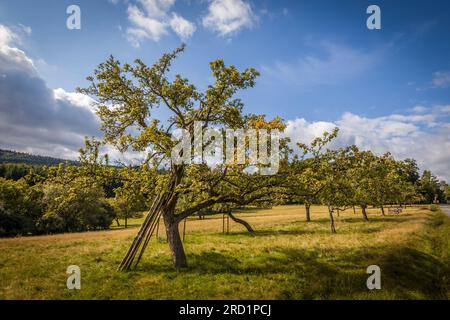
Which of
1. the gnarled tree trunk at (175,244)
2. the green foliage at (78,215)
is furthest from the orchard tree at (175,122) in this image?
the green foliage at (78,215)

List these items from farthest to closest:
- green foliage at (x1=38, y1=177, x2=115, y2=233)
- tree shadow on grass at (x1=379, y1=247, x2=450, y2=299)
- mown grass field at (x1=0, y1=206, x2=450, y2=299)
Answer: green foliage at (x1=38, y1=177, x2=115, y2=233)
tree shadow on grass at (x1=379, y1=247, x2=450, y2=299)
mown grass field at (x1=0, y1=206, x2=450, y2=299)

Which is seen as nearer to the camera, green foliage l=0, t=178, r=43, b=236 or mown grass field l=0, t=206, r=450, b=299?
mown grass field l=0, t=206, r=450, b=299

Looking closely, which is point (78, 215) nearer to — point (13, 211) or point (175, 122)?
point (13, 211)

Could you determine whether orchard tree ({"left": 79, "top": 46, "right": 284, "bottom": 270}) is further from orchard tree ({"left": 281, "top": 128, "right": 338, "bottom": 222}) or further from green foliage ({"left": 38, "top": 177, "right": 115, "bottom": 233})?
green foliage ({"left": 38, "top": 177, "right": 115, "bottom": 233})

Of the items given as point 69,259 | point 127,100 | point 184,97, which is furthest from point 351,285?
point 69,259

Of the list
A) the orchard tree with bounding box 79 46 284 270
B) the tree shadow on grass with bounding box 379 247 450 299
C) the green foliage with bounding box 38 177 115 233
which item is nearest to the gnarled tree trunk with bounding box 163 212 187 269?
the orchard tree with bounding box 79 46 284 270

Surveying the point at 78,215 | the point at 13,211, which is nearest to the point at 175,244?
the point at 13,211

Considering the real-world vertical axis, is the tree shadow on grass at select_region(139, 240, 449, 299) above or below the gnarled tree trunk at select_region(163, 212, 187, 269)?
below

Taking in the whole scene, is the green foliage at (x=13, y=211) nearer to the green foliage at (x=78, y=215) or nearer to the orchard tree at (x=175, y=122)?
the green foliage at (x=78, y=215)

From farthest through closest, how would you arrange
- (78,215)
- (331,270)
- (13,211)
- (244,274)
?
1. (78,215)
2. (13,211)
3. (331,270)
4. (244,274)

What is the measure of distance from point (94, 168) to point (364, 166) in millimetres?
17211

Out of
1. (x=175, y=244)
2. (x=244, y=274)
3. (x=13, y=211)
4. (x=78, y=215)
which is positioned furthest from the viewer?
(x=78, y=215)

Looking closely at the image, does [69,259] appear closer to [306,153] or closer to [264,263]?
[264,263]
